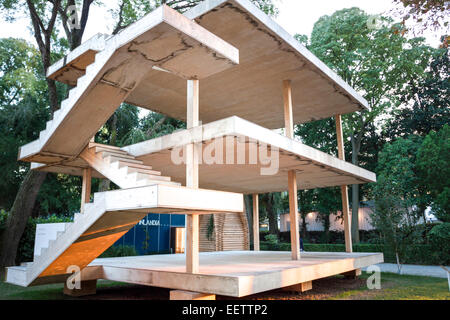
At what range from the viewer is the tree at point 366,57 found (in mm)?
22484

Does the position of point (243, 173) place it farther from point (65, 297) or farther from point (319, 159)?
point (65, 297)

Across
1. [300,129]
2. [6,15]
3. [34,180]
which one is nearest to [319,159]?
[34,180]

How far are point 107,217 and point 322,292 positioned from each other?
679cm

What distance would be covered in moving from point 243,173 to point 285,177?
1.84 metres

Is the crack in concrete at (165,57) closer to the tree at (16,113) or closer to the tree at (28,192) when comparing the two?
the tree at (28,192)

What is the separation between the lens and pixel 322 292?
406 inches

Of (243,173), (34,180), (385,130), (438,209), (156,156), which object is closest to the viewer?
(156,156)

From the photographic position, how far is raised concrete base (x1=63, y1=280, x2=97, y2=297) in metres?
9.54

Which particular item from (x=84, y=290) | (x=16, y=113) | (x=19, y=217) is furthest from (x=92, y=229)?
(x=16, y=113)

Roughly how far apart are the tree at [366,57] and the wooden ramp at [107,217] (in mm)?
19299

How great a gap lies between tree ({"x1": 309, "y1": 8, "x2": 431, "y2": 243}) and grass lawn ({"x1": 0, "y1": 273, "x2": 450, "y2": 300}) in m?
12.2

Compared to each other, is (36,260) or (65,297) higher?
(36,260)

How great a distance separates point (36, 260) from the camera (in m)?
8.19
